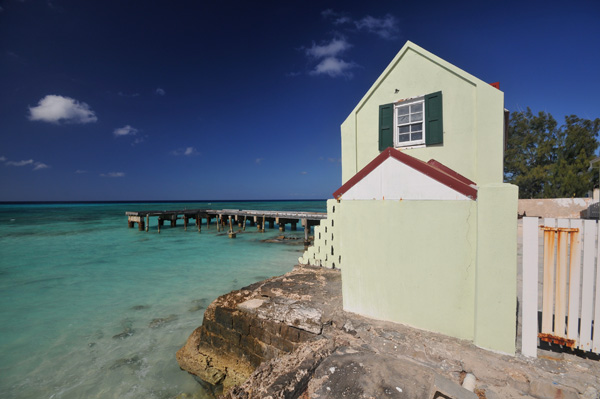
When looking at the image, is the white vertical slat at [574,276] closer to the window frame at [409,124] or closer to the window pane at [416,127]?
the window frame at [409,124]

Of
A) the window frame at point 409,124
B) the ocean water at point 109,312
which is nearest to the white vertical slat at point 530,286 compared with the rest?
the window frame at point 409,124

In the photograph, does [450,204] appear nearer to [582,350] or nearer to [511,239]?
[511,239]

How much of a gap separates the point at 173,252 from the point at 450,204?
20445 mm

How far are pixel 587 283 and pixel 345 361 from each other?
136 inches

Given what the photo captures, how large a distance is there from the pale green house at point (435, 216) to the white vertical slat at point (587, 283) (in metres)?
0.84

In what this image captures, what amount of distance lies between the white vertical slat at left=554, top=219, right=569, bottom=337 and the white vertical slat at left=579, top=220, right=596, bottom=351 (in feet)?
0.59

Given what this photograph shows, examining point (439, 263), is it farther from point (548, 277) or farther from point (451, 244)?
point (548, 277)

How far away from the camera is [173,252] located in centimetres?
1995

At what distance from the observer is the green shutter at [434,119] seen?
649 centimetres

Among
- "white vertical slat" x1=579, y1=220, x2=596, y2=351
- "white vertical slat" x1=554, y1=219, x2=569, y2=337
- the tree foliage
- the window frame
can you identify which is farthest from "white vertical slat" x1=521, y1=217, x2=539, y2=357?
the tree foliage

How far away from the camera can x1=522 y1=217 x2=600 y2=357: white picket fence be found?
344 centimetres

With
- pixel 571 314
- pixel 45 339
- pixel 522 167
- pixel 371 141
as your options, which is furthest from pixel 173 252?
pixel 522 167

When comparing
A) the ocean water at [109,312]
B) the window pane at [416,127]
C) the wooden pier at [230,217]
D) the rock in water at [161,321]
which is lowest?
the ocean water at [109,312]

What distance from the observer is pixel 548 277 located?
3.68 m
